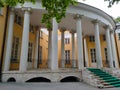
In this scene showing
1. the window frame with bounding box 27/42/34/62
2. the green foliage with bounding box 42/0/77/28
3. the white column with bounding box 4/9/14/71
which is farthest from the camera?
the window frame with bounding box 27/42/34/62

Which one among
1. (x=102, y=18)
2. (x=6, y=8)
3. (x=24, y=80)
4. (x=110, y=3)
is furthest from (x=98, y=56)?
(x=6, y=8)

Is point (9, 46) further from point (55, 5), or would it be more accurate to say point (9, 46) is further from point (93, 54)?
point (93, 54)

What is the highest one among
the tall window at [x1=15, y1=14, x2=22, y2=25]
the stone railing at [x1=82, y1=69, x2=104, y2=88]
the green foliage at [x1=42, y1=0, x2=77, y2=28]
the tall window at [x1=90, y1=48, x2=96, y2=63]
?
the tall window at [x1=15, y1=14, x2=22, y2=25]

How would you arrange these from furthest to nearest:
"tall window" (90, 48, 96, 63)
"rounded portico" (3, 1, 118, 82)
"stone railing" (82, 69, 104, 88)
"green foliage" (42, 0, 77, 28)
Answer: "tall window" (90, 48, 96, 63)
"rounded portico" (3, 1, 118, 82)
"stone railing" (82, 69, 104, 88)
"green foliage" (42, 0, 77, 28)

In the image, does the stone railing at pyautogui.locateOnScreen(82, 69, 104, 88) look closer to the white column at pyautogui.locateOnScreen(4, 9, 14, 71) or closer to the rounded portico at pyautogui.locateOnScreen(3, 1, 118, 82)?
the rounded portico at pyautogui.locateOnScreen(3, 1, 118, 82)

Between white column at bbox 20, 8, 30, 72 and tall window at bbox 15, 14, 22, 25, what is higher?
tall window at bbox 15, 14, 22, 25

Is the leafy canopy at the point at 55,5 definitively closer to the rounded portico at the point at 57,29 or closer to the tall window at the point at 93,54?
the rounded portico at the point at 57,29

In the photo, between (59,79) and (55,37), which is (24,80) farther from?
(55,37)

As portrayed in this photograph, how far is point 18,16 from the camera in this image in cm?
1573

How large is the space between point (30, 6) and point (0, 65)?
624 centimetres

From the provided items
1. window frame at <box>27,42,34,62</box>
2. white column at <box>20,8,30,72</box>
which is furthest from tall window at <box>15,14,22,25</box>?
window frame at <box>27,42,34,62</box>

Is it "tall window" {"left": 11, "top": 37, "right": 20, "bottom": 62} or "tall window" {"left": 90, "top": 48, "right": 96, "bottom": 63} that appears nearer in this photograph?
"tall window" {"left": 11, "top": 37, "right": 20, "bottom": 62}

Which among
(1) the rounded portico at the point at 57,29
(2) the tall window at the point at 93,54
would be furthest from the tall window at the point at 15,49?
(2) the tall window at the point at 93,54

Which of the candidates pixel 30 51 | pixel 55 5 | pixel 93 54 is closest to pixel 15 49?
pixel 30 51
